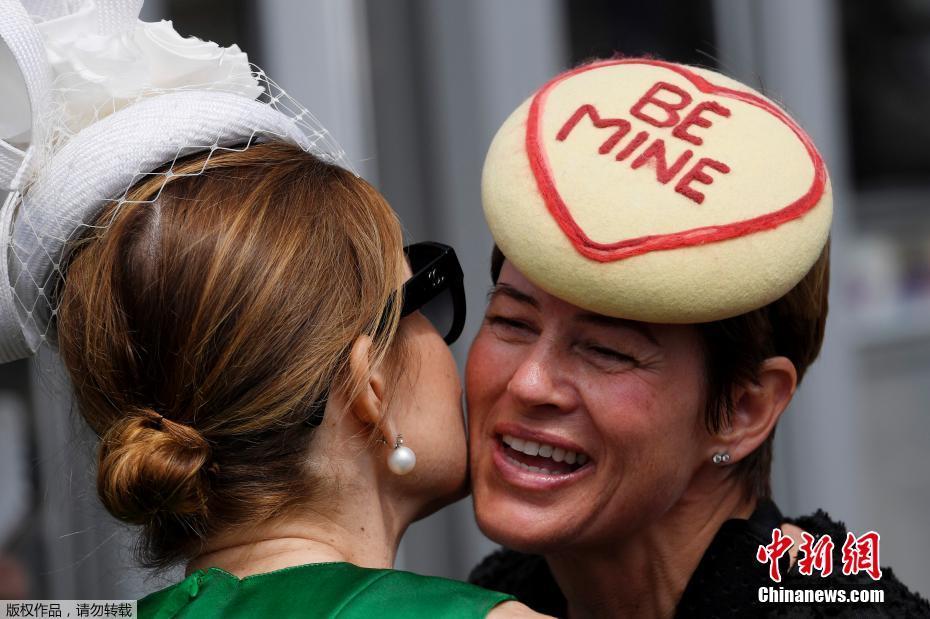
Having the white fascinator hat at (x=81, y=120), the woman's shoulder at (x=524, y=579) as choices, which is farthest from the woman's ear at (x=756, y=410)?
the white fascinator hat at (x=81, y=120)

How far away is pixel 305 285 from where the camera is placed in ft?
4.87

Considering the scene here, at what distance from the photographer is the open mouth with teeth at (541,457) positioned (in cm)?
179

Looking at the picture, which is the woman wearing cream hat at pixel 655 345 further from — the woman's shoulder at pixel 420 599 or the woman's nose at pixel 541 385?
the woman's shoulder at pixel 420 599

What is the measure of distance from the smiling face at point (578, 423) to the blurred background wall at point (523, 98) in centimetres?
58

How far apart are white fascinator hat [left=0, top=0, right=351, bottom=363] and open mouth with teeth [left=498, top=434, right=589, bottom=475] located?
0.61 m

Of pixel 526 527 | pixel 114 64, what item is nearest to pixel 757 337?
pixel 526 527

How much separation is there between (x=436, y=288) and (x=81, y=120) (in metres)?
0.58

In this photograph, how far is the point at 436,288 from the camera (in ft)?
5.64

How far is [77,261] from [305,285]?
33cm

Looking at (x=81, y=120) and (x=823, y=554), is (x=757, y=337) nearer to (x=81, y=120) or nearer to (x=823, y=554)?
(x=823, y=554)

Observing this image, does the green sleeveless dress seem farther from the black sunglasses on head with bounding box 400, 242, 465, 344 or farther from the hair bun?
the black sunglasses on head with bounding box 400, 242, 465, 344

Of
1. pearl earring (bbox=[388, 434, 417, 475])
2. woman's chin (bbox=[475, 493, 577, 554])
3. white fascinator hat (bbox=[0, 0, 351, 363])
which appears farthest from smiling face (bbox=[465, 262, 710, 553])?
white fascinator hat (bbox=[0, 0, 351, 363])
